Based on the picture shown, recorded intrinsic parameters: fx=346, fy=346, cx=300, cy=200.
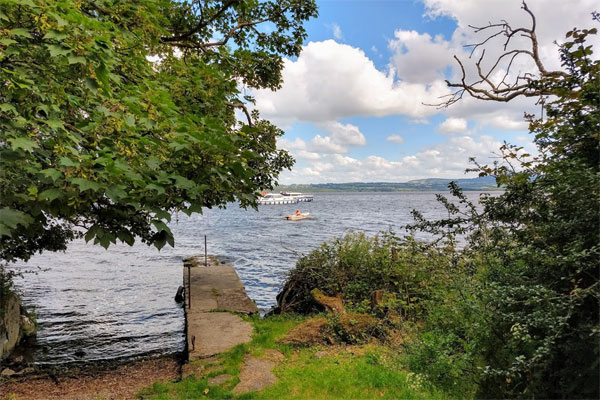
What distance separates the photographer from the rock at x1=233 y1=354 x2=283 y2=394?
5506 millimetres

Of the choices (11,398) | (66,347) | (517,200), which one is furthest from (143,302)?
(517,200)

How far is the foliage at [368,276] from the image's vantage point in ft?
29.0

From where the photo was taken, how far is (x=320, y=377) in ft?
18.3

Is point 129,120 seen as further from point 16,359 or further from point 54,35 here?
point 16,359

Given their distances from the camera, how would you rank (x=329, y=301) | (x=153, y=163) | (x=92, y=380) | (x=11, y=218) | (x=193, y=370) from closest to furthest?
1. (x=11, y=218)
2. (x=153, y=163)
3. (x=193, y=370)
4. (x=92, y=380)
5. (x=329, y=301)

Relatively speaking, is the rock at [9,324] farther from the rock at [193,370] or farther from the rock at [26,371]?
the rock at [193,370]

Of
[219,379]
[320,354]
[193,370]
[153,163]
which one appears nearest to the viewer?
[153,163]

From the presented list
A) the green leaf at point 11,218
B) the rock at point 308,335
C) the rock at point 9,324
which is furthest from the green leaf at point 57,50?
the rock at point 9,324

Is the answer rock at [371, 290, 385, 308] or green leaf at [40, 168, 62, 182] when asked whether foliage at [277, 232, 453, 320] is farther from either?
green leaf at [40, 168, 62, 182]

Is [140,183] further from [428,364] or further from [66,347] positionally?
[66,347]

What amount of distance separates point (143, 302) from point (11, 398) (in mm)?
9593

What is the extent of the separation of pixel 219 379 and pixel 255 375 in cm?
61

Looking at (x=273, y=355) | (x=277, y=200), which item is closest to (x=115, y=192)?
(x=273, y=355)

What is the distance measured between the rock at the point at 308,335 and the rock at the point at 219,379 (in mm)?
1675
